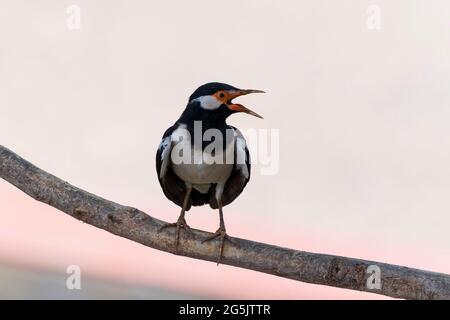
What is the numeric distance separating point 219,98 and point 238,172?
0.71 metres

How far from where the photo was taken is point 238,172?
5.96 metres

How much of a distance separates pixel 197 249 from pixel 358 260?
1241mm

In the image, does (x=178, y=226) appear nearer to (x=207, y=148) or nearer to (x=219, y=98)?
(x=207, y=148)

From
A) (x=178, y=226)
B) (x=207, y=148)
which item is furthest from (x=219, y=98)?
(x=178, y=226)

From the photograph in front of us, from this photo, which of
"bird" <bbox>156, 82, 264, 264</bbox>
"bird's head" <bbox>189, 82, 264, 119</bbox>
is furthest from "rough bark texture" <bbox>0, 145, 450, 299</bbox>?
"bird's head" <bbox>189, 82, 264, 119</bbox>

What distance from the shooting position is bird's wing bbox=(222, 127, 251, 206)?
5871mm

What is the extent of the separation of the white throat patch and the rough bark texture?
3.39ft

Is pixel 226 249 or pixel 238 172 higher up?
pixel 238 172

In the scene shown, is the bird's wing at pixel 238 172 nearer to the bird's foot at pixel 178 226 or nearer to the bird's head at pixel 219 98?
the bird's head at pixel 219 98

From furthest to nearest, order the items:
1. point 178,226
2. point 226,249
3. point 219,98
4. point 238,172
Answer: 1. point 238,172
2. point 219,98
3. point 178,226
4. point 226,249

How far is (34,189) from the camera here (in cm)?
532

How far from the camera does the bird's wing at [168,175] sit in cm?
579

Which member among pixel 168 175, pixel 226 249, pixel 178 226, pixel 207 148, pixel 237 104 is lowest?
pixel 226 249
